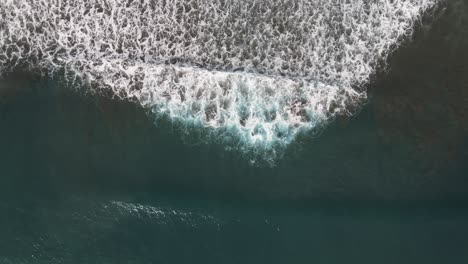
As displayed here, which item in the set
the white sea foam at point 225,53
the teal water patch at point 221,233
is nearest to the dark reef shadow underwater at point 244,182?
the teal water patch at point 221,233

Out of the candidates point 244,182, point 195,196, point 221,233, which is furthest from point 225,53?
point 221,233

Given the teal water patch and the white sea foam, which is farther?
the white sea foam

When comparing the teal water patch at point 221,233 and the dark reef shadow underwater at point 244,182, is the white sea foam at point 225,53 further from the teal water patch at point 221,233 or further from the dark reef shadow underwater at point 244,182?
the teal water patch at point 221,233

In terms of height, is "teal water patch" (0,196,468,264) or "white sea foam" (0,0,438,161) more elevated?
"white sea foam" (0,0,438,161)

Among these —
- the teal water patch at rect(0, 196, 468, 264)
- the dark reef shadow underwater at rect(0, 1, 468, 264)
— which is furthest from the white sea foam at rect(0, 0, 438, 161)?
the teal water patch at rect(0, 196, 468, 264)

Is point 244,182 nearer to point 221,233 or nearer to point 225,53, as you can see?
point 221,233

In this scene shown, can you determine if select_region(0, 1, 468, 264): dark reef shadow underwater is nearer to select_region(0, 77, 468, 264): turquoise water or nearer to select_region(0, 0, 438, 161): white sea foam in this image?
select_region(0, 77, 468, 264): turquoise water
